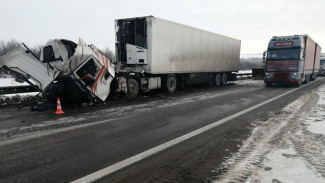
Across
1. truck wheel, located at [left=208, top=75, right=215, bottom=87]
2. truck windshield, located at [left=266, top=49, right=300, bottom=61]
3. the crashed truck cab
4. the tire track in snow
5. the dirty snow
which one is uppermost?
truck windshield, located at [left=266, top=49, right=300, bottom=61]

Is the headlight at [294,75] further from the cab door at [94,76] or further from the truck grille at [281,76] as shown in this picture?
the cab door at [94,76]

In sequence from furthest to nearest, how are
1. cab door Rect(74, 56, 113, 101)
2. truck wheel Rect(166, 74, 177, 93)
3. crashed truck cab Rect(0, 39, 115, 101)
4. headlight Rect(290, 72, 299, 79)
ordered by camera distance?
headlight Rect(290, 72, 299, 79) < truck wheel Rect(166, 74, 177, 93) < cab door Rect(74, 56, 113, 101) < crashed truck cab Rect(0, 39, 115, 101)

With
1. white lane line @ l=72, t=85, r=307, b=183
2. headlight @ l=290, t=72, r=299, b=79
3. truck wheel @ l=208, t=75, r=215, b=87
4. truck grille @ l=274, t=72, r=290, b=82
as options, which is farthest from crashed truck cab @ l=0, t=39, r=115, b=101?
headlight @ l=290, t=72, r=299, b=79

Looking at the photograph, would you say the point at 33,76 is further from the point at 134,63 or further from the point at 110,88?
the point at 134,63

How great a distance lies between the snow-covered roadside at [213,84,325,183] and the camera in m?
3.46

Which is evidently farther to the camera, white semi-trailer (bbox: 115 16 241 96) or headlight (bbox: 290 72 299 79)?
headlight (bbox: 290 72 299 79)

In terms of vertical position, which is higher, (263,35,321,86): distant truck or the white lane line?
(263,35,321,86): distant truck

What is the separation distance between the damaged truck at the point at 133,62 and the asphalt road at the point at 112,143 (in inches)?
52.5

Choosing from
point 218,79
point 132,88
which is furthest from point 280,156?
point 218,79

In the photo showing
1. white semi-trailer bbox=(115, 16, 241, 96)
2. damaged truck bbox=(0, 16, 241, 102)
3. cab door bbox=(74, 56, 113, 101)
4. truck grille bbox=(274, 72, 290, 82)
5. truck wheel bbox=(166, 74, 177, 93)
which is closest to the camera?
damaged truck bbox=(0, 16, 241, 102)

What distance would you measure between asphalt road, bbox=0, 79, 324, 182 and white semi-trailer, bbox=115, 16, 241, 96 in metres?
4.68

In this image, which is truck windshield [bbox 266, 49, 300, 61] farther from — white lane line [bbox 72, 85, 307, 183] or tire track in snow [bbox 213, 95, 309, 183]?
white lane line [bbox 72, 85, 307, 183]

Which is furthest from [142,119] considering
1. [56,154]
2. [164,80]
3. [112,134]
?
[164,80]

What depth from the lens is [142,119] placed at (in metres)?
7.04
